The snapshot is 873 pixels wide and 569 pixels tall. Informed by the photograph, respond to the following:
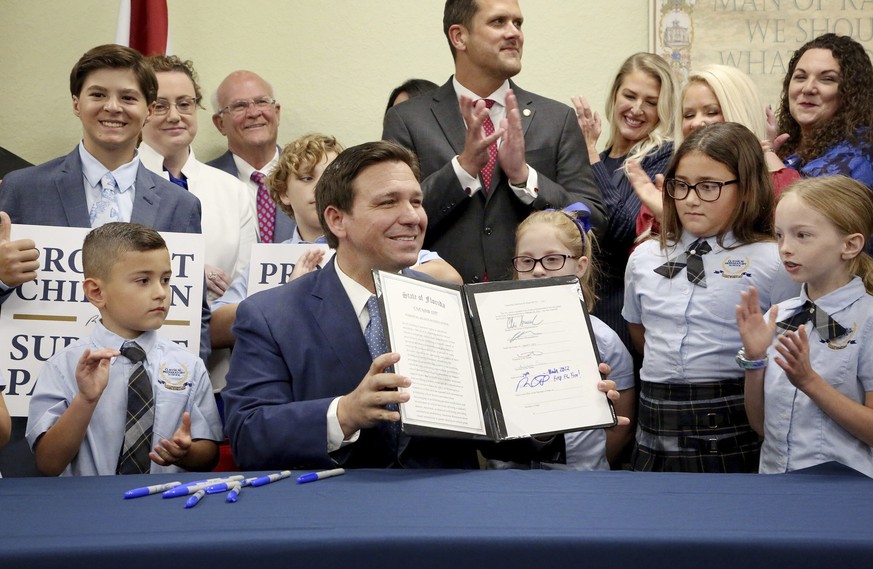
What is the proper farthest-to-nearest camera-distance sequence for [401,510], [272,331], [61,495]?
[272,331], [61,495], [401,510]

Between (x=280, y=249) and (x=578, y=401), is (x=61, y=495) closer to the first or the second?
(x=578, y=401)

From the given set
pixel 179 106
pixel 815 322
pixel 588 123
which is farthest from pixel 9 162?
pixel 815 322

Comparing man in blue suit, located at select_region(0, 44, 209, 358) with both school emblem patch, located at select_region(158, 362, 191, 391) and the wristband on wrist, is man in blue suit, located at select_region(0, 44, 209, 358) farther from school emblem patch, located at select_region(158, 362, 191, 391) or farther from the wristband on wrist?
the wristband on wrist

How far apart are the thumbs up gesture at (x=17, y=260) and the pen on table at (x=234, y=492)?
1.47 meters

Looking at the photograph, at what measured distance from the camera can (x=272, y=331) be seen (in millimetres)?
2740

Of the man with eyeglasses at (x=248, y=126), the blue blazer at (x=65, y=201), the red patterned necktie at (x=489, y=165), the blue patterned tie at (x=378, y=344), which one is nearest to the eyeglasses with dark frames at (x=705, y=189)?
the red patterned necktie at (x=489, y=165)

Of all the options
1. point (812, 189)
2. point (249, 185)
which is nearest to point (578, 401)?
point (812, 189)

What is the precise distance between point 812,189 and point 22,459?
255cm

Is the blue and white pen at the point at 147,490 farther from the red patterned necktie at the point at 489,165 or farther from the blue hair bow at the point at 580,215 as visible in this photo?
the red patterned necktie at the point at 489,165

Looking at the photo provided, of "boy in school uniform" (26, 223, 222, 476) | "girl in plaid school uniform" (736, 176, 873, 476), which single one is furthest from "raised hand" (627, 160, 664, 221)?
"boy in school uniform" (26, 223, 222, 476)

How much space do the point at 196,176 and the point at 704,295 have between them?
2394 millimetres

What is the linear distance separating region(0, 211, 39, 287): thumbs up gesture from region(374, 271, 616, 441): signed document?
142 cm

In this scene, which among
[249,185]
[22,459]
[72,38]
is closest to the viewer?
[22,459]

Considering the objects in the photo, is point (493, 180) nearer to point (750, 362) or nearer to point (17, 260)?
point (750, 362)
